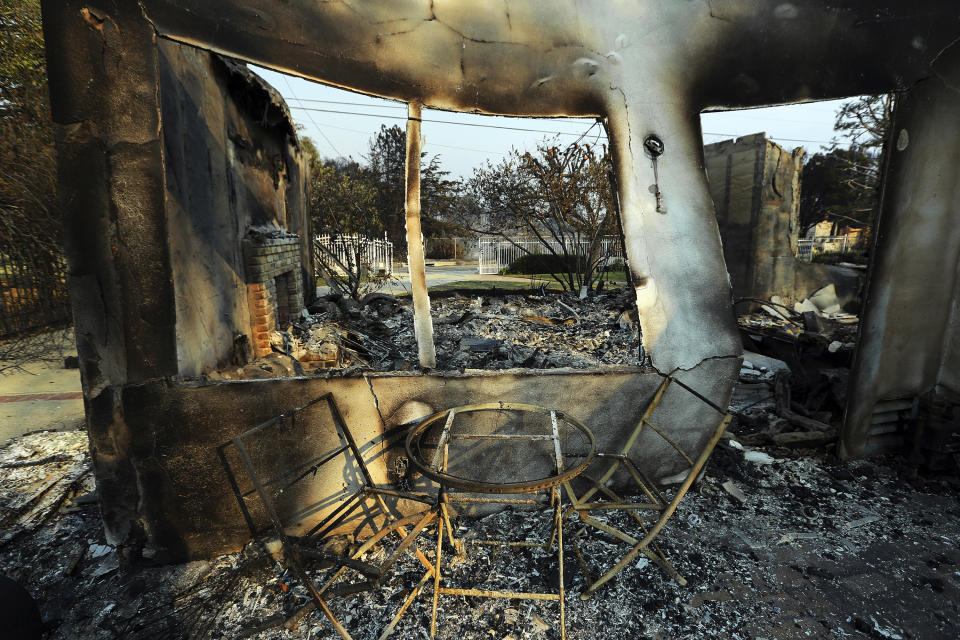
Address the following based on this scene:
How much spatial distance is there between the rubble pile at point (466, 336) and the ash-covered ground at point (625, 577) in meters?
1.43

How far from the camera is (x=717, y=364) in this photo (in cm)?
326

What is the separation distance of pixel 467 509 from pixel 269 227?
13.1 feet

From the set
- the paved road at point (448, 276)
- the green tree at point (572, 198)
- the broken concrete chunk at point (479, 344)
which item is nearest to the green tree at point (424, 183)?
the paved road at point (448, 276)

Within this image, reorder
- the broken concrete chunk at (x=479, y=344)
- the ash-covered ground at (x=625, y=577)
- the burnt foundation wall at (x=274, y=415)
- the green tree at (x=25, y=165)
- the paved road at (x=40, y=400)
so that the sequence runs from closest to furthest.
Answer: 1. the ash-covered ground at (x=625, y=577)
2. the burnt foundation wall at (x=274, y=415)
3. the paved road at (x=40, y=400)
4. the broken concrete chunk at (x=479, y=344)
5. the green tree at (x=25, y=165)

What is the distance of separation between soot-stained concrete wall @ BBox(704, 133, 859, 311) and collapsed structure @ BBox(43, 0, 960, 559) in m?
7.16

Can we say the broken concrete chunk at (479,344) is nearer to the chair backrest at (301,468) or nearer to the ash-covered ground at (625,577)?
the ash-covered ground at (625,577)

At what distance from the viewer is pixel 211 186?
3.51m

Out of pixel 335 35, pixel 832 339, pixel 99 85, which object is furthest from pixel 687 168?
pixel 832 339

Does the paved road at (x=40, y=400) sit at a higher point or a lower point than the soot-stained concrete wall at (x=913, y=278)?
lower

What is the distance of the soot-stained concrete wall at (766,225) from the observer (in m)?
9.95

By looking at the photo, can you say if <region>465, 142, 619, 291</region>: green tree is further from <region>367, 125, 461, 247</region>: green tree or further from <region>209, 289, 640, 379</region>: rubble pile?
<region>367, 125, 461, 247</region>: green tree

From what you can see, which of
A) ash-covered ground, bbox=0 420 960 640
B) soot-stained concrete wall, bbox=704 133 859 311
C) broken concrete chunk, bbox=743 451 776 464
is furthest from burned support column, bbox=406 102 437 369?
soot-stained concrete wall, bbox=704 133 859 311

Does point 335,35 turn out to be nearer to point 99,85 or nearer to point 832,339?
point 99,85

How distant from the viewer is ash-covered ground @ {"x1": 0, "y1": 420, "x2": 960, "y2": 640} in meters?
2.46
